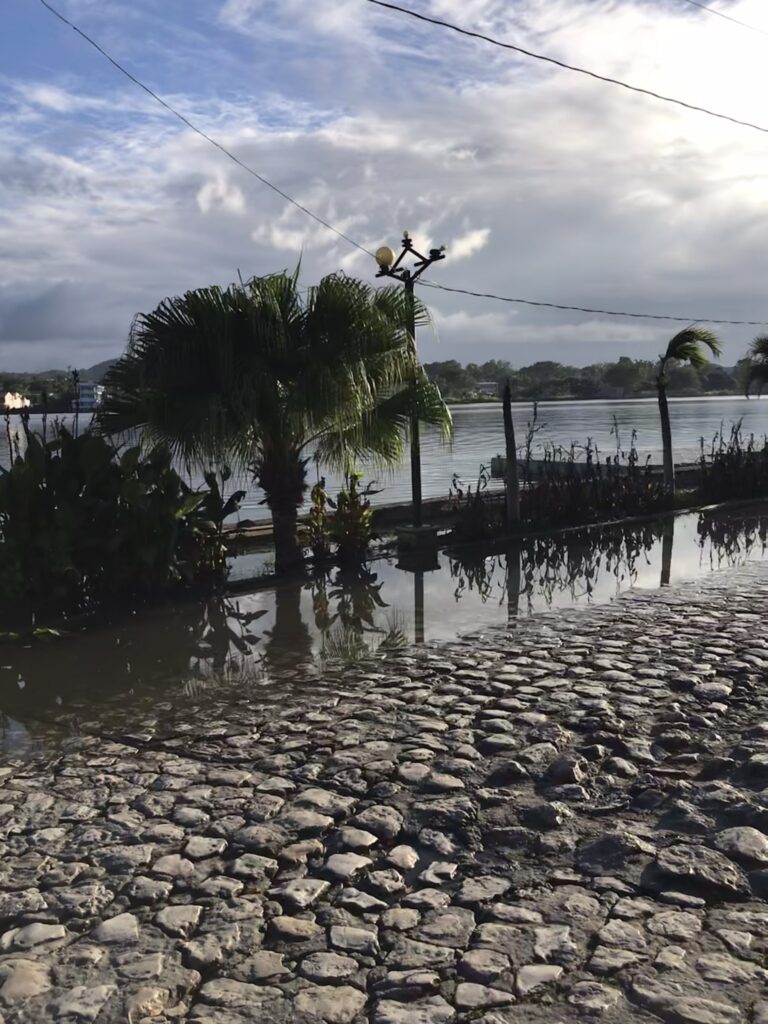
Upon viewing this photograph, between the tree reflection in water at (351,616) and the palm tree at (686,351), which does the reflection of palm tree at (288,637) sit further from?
the palm tree at (686,351)

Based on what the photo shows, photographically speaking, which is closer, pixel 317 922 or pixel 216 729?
pixel 317 922

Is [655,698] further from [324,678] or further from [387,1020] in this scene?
[387,1020]

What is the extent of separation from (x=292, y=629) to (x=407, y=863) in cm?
561

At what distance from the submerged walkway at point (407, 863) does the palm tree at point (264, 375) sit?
16.8 ft

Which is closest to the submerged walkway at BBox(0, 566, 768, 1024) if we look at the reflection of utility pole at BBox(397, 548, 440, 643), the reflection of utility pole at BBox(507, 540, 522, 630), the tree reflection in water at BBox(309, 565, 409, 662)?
the tree reflection in water at BBox(309, 565, 409, 662)

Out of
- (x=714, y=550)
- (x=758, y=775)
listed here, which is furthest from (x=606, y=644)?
(x=714, y=550)

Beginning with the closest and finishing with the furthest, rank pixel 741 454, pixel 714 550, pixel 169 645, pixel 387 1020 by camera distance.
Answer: pixel 387 1020
pixel 169 645
pixel 714 550
pixel 741 454

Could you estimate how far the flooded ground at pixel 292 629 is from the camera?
22.6ft

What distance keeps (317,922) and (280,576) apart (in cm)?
889

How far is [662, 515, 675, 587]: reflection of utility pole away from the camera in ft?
39.5

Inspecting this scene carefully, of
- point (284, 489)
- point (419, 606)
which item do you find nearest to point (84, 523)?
point (284, 489)

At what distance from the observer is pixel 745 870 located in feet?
12.7

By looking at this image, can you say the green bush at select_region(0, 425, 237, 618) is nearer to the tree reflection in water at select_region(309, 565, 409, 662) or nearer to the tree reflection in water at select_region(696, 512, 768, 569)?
the tree reflection in water at select_region(309, 565, 409, 662)

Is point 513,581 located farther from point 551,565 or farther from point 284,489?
point 284,489
